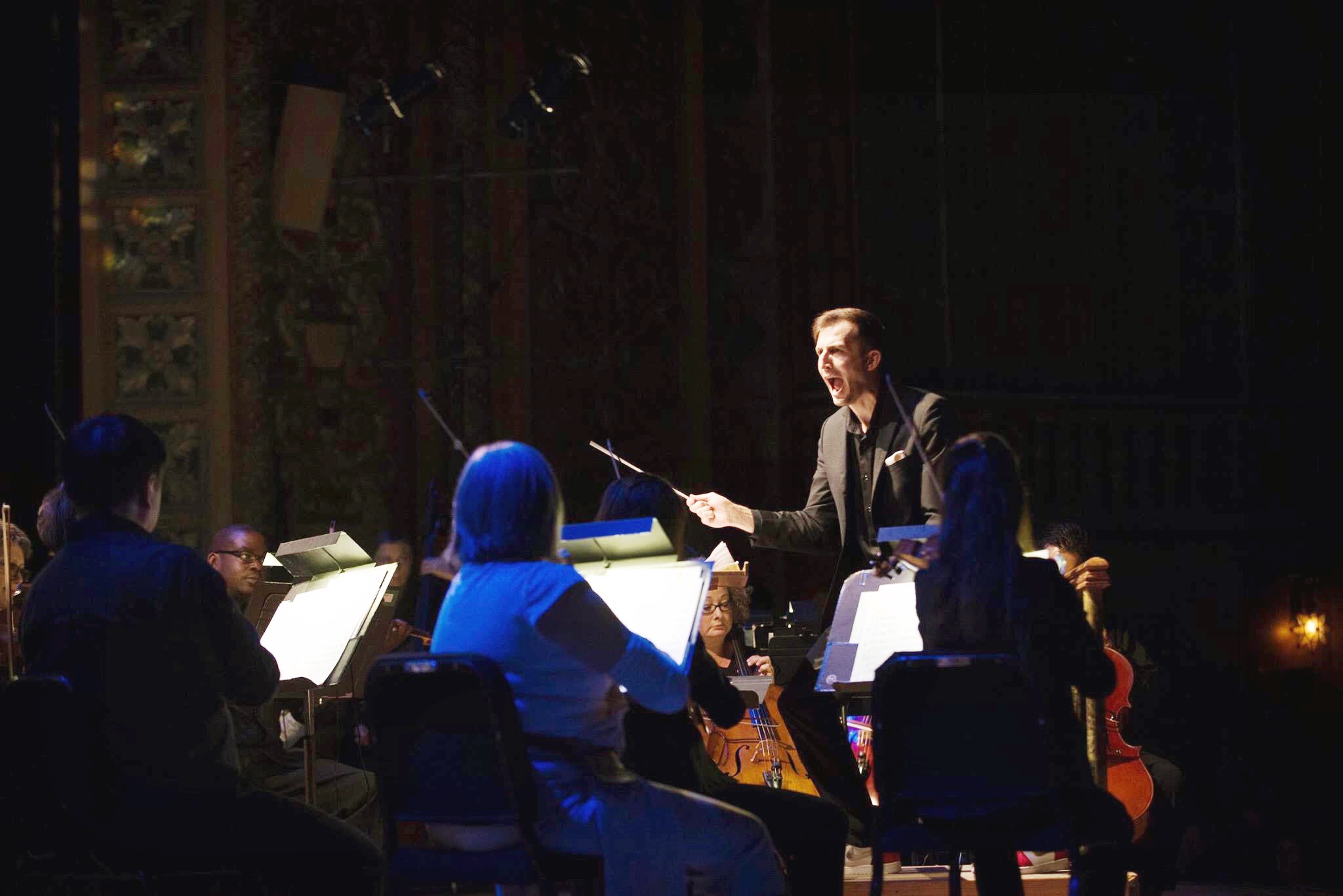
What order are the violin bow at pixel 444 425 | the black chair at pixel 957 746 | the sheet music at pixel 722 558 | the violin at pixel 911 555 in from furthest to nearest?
the sheet music at pixel 722 558, the violin bow at pixel 444 425, the violin at pixel 911 555, the black chair at pixel 957 746

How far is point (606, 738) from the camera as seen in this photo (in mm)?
2836

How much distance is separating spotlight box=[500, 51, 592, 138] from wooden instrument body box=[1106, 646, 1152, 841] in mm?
3584

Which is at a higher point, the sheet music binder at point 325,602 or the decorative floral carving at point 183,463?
the decorative floral carving at point 183,463

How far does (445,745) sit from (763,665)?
2.27m

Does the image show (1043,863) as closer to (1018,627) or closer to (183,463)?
(1018,627)

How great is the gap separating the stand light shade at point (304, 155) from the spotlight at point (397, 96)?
0.44 feet

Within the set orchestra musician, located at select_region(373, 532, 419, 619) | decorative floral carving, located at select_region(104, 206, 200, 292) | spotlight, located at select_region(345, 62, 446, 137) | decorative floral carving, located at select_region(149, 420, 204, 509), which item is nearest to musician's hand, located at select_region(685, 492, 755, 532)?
orchestra musician, located at select_region(373, 532, 419, 619)

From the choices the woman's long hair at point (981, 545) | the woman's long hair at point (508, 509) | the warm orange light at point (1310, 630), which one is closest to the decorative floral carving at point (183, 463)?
the woman's long hair at point (508, 509)

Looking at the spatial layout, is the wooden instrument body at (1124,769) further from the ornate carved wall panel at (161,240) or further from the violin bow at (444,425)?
the ornate carved wall panel at (161,240)

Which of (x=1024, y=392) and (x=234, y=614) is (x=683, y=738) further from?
(x=1024, y=392)

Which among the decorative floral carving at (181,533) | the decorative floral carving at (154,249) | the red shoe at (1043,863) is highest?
the decorative floral carving at (154,249)

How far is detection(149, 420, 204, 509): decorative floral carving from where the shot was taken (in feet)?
23.3

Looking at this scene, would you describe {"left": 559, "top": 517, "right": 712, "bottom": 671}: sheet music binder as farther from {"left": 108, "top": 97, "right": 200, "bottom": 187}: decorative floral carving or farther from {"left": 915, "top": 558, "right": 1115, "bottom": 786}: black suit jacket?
{"left": 108, "top": 97, "right": 200, "bottom": 187}: decorative floral carving

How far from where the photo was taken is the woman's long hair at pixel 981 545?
10.4ft
